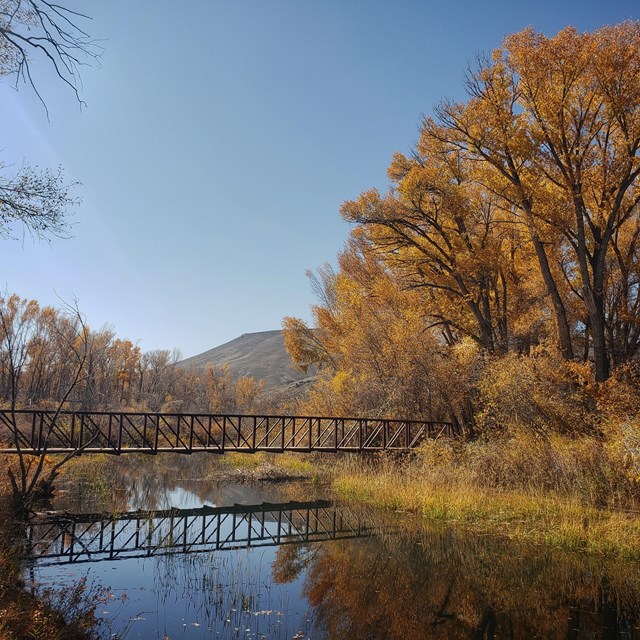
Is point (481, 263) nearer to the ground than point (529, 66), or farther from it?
nearer to the ground

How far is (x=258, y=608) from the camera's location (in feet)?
28.2

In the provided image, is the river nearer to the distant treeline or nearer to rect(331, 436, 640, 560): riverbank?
rect(331, 436, 640, 560): riverbank

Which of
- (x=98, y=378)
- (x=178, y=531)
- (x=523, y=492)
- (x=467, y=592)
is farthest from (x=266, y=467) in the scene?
(x=98, y=378)

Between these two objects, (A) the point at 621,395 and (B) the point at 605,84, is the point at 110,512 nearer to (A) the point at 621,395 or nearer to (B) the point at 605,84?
(A) the point at 621,395

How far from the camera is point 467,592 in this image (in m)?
9.41

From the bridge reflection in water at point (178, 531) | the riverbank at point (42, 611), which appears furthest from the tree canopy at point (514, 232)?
the riverbank at point (42, 611)

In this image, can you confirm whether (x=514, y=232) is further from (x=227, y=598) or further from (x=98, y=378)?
(x=98, y=378)

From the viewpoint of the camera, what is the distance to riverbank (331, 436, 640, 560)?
1219 centimetres

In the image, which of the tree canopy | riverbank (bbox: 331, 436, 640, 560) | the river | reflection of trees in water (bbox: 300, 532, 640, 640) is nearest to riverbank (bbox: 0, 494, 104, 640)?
the river

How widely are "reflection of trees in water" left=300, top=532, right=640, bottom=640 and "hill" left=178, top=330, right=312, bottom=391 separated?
246 ft

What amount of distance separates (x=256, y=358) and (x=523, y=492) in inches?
4353

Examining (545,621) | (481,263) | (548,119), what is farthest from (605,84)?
(545,621)

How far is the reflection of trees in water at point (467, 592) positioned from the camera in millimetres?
7840

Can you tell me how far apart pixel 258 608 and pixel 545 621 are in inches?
165
